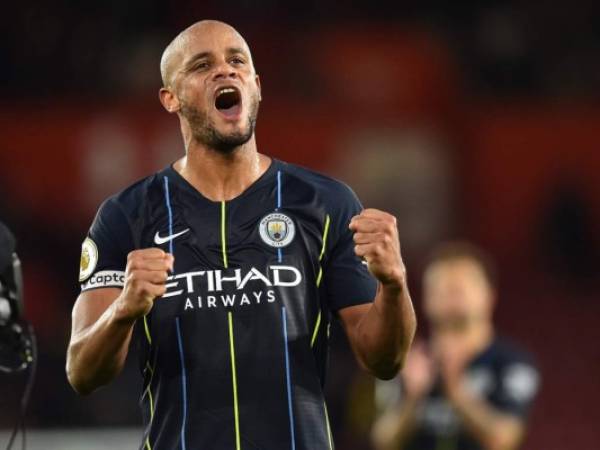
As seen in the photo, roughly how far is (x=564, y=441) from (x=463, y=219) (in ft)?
9.84

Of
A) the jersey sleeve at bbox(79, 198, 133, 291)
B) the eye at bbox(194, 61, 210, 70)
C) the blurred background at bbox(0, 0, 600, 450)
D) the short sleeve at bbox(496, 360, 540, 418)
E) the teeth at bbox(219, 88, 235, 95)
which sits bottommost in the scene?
the short sleeve at bbox(496, 360, 540, 418)

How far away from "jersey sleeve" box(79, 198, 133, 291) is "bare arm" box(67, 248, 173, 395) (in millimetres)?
32

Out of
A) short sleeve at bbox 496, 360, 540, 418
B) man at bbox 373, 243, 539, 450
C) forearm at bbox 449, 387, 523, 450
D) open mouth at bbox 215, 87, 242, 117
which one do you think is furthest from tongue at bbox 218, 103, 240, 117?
short sleeve at bbox 496, 360, 540, 418

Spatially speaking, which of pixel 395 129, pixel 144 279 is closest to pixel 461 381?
pixel 144 279

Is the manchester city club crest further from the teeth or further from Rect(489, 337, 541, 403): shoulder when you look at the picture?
Rect(489, 337, 541, 403): shoulder

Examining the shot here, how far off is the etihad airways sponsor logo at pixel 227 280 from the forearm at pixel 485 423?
3000 mm

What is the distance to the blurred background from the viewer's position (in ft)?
43.3

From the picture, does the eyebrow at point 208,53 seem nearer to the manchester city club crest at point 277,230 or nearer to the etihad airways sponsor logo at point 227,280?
the manchester city club crest at point 277,230

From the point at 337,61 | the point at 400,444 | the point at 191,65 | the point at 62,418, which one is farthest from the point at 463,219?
the point at 191,65

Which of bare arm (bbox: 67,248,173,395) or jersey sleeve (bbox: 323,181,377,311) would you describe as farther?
jersey sleeve (bbox: 323,181,377,311)

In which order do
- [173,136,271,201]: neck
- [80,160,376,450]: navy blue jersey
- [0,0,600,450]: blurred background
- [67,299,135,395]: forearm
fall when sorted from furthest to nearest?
[0,0,600,450]: blurred background → [173,136,271,201]: neck → [80,160,376,450]: navy blue jersey → [67,299,135,395]: forearm

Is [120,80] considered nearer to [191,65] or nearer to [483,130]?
[483,130]

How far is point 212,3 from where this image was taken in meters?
15.9

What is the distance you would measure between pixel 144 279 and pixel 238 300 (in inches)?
14.7
